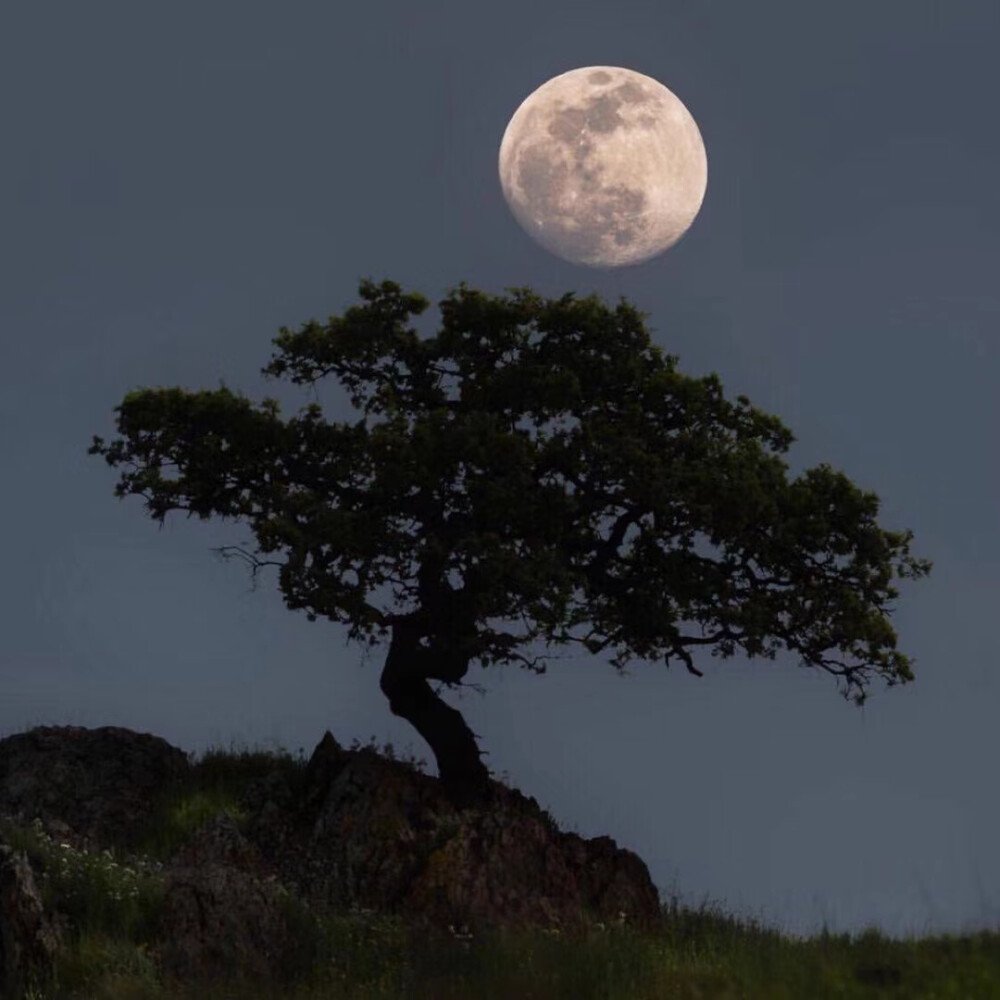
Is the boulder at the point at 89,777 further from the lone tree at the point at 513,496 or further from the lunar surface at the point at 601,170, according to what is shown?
the lunar surface at the point at 601,170

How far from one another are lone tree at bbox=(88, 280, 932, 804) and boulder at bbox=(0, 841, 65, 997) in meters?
8.38

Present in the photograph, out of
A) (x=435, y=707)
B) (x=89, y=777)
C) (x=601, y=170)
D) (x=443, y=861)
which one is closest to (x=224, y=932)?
(x=443, y=861)

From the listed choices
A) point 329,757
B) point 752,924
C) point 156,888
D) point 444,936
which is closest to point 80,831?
point 329,757

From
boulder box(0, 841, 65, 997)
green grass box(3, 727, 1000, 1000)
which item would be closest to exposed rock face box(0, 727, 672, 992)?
green grass box(3, 727, 1000, 1000)

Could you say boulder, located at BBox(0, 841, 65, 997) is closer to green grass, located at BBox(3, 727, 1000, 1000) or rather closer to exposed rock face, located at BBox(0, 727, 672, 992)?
green grass, located at BBox(3, 727, 1000, 1000)

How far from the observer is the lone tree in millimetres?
27375

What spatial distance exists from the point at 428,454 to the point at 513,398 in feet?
7.88

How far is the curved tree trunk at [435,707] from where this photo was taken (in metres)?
28.8

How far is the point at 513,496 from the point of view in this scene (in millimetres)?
27000

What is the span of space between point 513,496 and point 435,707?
522 centimetres

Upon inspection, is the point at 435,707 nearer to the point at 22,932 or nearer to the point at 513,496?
the point at 513,496

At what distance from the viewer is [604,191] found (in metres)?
33.8

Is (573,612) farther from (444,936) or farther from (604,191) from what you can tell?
(604,191)

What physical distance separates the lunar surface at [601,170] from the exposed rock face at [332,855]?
41.5ft
